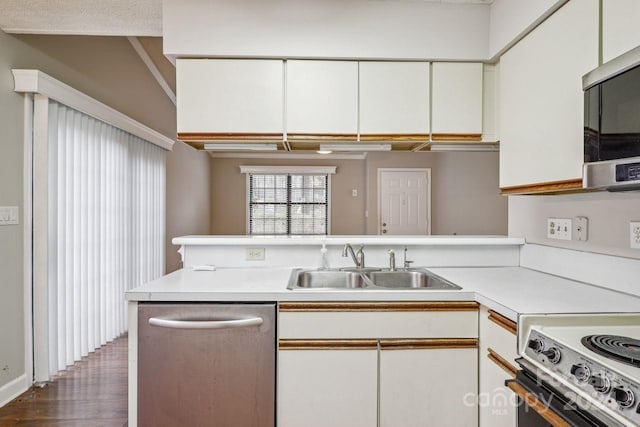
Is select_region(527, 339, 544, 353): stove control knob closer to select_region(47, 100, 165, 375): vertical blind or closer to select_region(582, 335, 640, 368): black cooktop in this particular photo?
select_region(582, 335, 640, 368): black cooktop

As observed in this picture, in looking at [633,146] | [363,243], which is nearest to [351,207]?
[363,243]

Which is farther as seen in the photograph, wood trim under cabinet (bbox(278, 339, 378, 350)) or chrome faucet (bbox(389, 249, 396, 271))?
chrome faucet (bbox(389, 249, 396, 271))

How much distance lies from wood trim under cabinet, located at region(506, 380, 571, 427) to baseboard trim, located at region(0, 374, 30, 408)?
285 cm

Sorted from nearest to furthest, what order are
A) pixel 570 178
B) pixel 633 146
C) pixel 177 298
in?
pixel 633 146
pixel 570 178
pixel 177 298

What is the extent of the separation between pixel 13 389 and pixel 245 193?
17.3 feet

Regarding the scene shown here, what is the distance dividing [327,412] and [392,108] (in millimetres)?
1614

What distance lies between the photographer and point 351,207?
7.15 m

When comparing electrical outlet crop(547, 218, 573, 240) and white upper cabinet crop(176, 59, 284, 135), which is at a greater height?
white upper cabinet crop(176, 59, 284, 135)

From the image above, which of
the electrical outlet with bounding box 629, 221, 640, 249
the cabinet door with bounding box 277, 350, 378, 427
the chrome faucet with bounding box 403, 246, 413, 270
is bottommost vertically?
the cabinet door with bounding box 277, 350, 378, 427

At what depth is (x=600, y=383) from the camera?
85 centimetres

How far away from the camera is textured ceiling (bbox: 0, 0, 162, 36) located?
204 centimetres

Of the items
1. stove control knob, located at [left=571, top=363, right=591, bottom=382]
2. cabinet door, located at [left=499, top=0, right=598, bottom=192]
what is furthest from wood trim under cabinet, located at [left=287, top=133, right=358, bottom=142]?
stove control knob, located at [left=571, top=363, right=591, bottom=382]

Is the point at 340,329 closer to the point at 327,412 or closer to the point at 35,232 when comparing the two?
the point at 327,412

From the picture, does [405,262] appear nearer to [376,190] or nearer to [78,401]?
[78,401]
